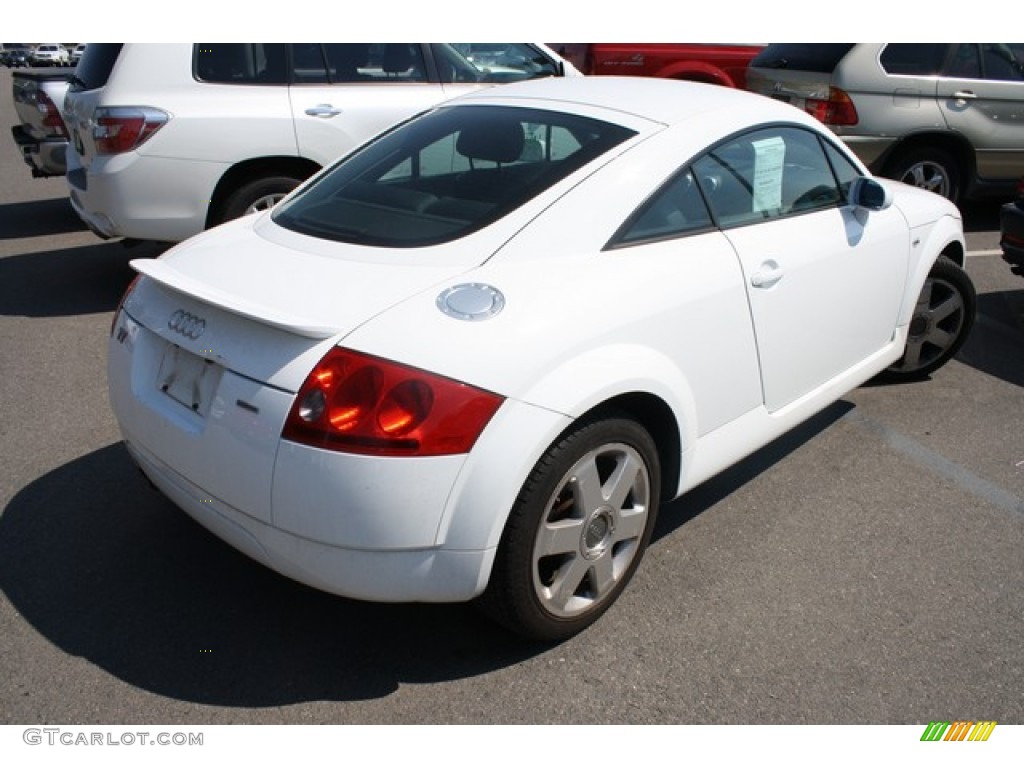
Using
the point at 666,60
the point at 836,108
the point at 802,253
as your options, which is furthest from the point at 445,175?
the point at 666,60

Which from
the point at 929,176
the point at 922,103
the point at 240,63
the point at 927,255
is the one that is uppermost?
the point at 240,63

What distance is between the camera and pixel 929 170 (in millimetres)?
7801

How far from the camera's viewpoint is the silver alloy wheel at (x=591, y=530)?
262 cm

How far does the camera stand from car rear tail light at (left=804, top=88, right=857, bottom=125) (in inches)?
290

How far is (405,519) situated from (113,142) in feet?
13.8

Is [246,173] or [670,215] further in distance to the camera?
[246,173]

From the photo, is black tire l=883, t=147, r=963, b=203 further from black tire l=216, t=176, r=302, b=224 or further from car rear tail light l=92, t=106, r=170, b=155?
car rear tail light l=92, t=106, r=170, b=155

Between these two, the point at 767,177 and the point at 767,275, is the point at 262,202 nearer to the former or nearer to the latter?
the point at 767,177

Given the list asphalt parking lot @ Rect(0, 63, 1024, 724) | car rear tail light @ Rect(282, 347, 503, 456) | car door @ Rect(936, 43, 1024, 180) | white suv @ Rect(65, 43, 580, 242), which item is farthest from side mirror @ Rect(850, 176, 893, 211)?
car door @ Rect(936, 43, 1024, 180)

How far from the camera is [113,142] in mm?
5434

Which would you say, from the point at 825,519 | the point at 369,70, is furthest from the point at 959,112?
the point at 825,519

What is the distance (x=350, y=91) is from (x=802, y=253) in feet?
12.4

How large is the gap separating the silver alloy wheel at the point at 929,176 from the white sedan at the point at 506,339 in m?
4.49

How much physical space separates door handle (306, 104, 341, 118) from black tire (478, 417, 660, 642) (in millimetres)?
3993
